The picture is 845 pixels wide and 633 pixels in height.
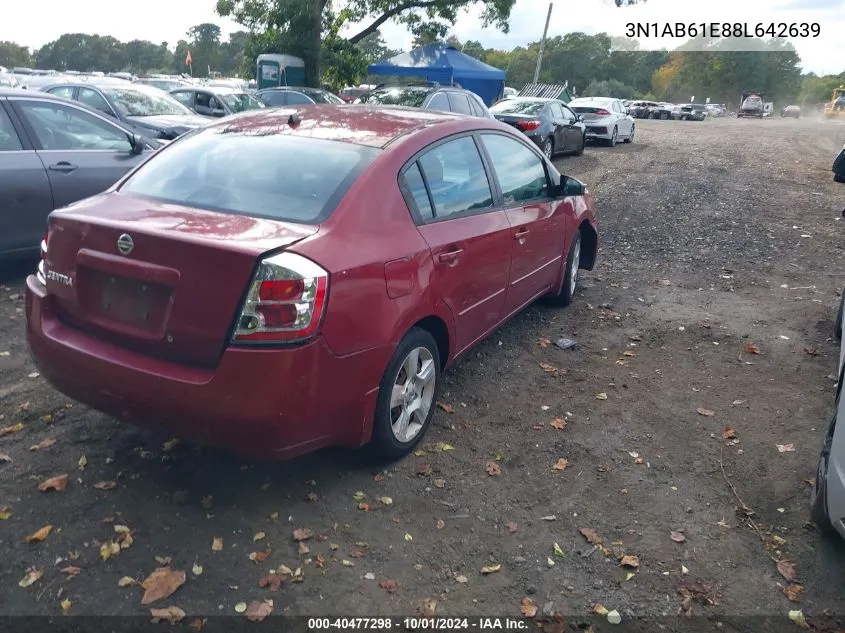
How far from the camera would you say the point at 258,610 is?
9.18ft

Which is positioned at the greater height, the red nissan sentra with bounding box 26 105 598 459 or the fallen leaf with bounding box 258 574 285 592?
the red nissan sentra with bounding box 26 105 598 459

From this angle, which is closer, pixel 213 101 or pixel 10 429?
pixel 10 429

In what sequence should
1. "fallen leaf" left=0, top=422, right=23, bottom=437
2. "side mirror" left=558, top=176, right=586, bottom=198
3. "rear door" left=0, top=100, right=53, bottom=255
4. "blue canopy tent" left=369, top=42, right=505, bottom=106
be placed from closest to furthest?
"fallen leaf" left=0, top=422, right=23, bottom=437
"side mirror" left=558, top=176, right=586, bottom=198
"rear door" left=0, top=100, right=53, bottom=255
"blue canopy tent" left=369, top=42, right=505, bottom=106

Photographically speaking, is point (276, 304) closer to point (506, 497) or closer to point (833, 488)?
point (506, 497)

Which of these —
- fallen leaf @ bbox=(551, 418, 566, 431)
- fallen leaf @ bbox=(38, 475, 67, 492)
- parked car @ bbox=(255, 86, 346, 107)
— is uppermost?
parked car @ bbox=(255, 86, 346, 107)

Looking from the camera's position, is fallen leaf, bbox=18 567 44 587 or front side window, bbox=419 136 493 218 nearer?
fallen leaf, bbox=18 567 44 587

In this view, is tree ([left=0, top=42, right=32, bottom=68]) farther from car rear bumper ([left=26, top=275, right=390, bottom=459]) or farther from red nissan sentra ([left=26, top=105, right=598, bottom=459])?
car rear bumper ([left=26, top=275, right=390, bottom=459])

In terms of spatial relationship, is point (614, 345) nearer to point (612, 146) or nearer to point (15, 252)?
point (15, 252)

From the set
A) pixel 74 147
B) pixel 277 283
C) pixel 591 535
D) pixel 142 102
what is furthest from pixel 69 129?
pixel 142 102

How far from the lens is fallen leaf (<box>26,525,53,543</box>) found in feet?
10.2

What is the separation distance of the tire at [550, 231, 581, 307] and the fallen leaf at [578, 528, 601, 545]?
10.1ft

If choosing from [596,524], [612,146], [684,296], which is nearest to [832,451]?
[596,524]

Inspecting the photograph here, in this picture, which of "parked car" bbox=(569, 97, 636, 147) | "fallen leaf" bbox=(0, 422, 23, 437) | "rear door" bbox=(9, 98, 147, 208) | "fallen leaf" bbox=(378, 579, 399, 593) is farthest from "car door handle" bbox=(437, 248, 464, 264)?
"parked car" bbox=(569, 97, 636, 147)

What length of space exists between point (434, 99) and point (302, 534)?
11.5 meters
